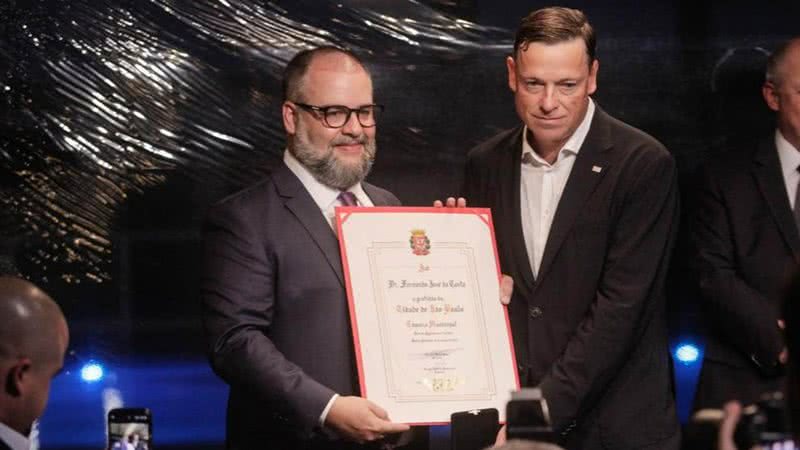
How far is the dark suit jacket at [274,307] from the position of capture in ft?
12.7

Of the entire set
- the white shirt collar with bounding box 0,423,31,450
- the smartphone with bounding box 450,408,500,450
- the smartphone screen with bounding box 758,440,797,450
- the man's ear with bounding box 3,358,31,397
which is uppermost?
the man's ear with bounding box 3,358,31,397

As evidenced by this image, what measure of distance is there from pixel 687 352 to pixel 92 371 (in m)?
2.18

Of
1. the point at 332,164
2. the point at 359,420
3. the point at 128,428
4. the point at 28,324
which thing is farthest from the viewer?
the point at 332,164

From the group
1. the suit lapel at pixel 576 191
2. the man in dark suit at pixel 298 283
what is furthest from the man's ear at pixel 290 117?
the suit lapel at pixel 576 191

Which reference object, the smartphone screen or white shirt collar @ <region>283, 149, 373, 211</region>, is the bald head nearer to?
white shirt collar @ <region>283, 149, 373, 211</region>

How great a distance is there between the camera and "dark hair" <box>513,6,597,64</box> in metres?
4.10

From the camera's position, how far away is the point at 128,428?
3586 millimetres

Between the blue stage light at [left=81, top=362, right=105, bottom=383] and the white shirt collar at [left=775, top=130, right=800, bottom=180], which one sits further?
the blue stage light at [left=81, top=362, right=105, bottom=383]

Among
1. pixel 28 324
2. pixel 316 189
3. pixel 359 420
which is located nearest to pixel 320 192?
pixel 316 189

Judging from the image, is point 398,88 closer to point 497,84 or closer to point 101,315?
point 497,84

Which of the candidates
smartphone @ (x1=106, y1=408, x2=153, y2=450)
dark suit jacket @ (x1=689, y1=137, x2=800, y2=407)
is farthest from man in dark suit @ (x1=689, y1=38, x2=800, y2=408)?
smartphone @ (x1=106, y1=408, x2=153, y2=450)

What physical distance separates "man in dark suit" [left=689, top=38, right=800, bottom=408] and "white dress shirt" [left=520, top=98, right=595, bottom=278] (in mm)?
598

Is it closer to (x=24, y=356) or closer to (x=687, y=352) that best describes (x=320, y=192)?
(x=24, y=356)

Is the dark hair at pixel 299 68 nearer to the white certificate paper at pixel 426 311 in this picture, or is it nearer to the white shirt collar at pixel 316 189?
the white shirt collar at pixel 316 189
